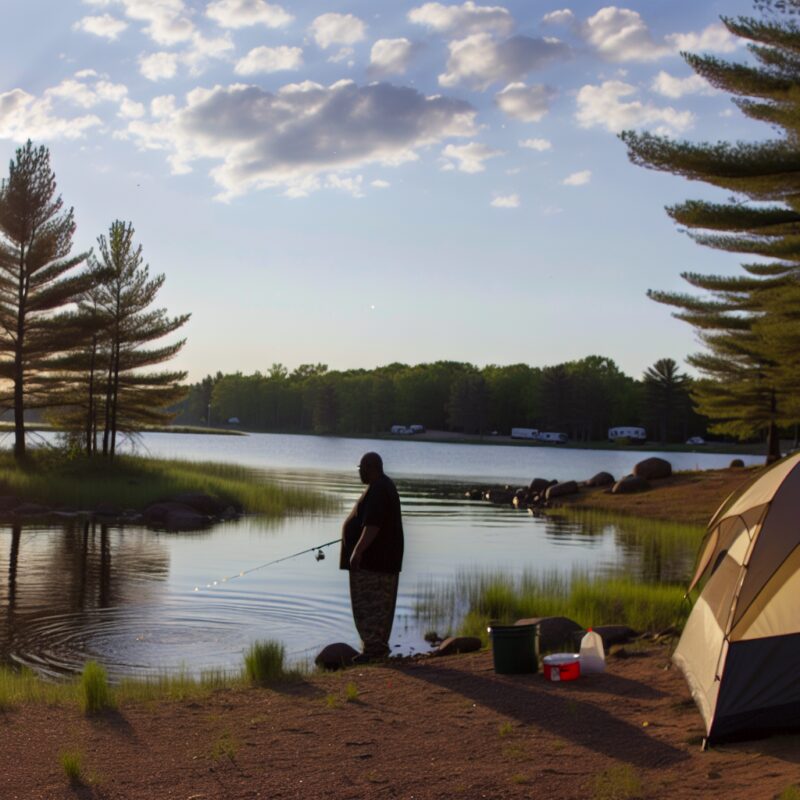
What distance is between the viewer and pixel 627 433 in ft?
445

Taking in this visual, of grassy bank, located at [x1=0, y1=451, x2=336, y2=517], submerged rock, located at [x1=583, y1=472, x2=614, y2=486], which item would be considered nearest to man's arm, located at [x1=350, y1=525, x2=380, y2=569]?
grassy bank, located at [x1=0, y1=451, x2=336, y2=517]

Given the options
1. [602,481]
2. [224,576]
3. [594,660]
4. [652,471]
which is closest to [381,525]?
[594,660]

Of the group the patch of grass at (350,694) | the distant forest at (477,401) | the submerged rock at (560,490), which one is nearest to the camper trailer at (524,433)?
the distant forest at (477,401)

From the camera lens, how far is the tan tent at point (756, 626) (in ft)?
24.5

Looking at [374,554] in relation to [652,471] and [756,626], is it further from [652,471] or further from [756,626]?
[652,471]

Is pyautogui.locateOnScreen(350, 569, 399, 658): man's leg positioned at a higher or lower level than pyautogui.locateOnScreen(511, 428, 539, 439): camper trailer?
lower

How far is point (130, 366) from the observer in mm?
43500

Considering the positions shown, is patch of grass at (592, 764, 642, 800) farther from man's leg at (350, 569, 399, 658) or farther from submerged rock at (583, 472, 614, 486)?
submerged rock at (583, 472, 614, 486)

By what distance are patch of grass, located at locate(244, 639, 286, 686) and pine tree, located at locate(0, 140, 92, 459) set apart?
29266 millimetres

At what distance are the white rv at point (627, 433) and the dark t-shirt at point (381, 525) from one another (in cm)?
12302

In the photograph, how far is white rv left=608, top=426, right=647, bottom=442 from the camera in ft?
432

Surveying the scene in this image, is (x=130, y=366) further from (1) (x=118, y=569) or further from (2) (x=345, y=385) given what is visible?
(2) (x=345, y=385)

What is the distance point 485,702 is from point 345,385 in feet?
530

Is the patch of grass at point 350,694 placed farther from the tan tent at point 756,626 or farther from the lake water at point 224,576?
the lake water at point 224,576
